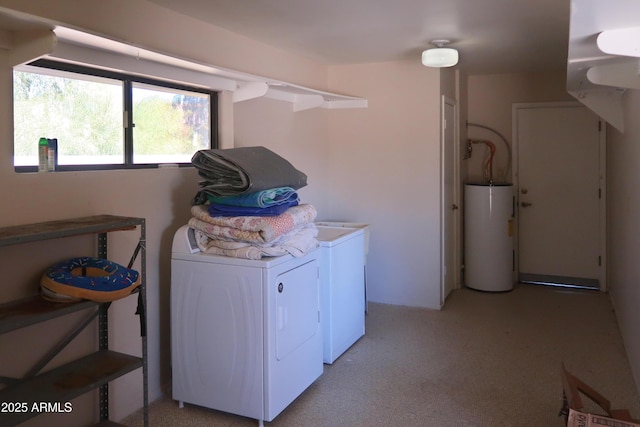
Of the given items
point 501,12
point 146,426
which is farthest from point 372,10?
point 146,426

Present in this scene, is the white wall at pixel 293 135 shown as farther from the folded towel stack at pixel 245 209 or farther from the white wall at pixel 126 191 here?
the folded towel stack at pixel 245 209

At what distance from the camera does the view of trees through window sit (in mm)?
2199

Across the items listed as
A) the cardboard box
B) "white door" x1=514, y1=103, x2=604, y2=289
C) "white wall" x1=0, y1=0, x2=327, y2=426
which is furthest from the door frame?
the cardboard box

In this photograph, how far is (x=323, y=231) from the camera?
12.3ft

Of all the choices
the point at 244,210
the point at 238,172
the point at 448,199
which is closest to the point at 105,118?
the point at 238,172

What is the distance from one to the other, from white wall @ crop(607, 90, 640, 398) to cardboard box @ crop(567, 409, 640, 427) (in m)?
1.16

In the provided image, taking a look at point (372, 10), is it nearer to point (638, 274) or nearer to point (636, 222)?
point (636, 222)

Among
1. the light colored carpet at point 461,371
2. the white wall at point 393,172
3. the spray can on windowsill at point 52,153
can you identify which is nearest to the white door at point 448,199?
the white wall at point 393,172

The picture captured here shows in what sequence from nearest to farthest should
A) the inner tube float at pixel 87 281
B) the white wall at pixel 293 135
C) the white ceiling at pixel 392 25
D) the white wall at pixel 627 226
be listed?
1. the inner tube float at pixel 87 281
2. the white ceiling at pixel 392 25
3. the white wall at pixel 627 226
4. the white wall at pixel 293 135

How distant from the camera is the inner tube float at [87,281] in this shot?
2033mm

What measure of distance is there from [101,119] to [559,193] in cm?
468

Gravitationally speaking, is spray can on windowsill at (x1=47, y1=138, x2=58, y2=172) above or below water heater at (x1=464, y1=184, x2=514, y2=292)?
above

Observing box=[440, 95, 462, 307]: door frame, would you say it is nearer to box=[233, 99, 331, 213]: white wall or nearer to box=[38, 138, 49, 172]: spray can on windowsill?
box=[233, 99, 331, 213]: white wall

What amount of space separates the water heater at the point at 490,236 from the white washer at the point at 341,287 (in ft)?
5.68
